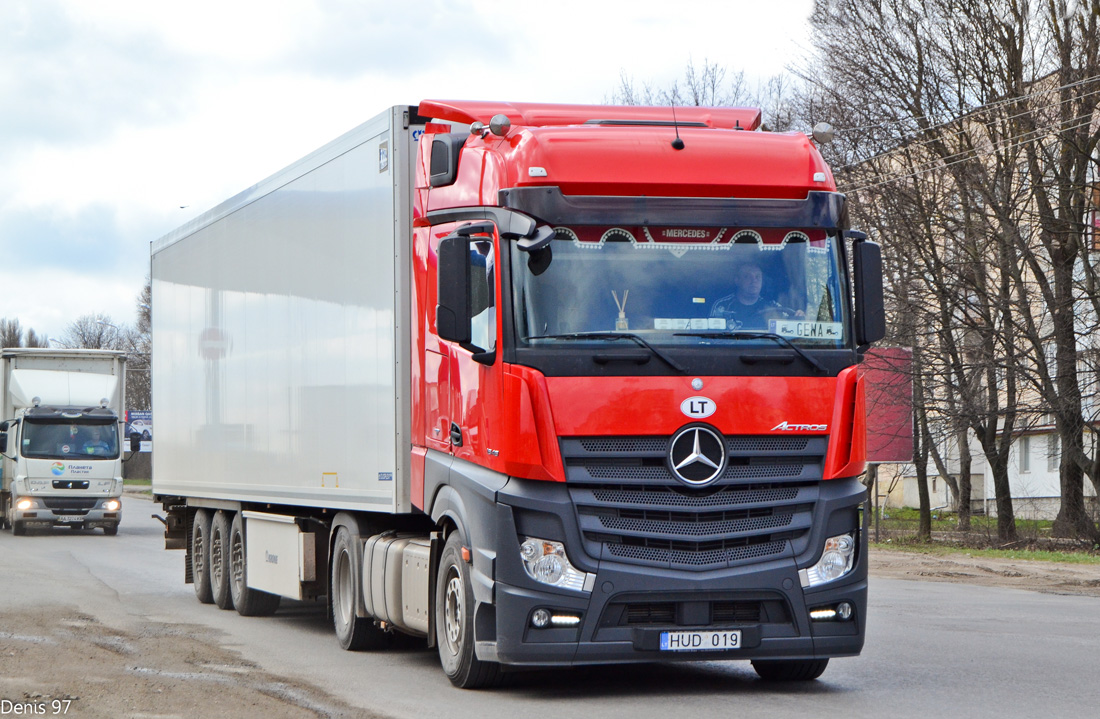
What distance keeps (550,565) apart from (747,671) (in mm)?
2631

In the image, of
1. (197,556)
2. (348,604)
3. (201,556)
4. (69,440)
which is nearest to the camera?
(348,604)

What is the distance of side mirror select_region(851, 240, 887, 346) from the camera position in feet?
30.6

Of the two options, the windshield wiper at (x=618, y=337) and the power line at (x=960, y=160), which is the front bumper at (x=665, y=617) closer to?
the windshield wiper at (x=618, y=337)

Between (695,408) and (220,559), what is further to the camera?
(220,559)

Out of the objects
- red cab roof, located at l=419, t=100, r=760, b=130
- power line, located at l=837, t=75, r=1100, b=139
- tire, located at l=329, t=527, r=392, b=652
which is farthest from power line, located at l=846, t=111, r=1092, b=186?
tire, located at l=329, t=527, r=392, b=652

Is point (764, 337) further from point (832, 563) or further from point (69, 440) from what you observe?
point (69, 440)

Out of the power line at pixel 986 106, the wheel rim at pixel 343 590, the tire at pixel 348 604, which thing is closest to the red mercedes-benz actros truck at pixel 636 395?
the tire at pixel 348 604

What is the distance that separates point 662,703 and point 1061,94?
23286mm

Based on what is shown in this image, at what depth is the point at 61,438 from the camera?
110 feet

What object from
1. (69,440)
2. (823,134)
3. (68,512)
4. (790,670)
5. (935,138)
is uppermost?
(935,138)

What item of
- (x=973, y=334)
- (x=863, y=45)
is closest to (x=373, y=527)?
(x=973, y=334)

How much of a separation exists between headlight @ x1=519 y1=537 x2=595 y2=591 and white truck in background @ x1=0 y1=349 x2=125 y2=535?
26499 millimetres

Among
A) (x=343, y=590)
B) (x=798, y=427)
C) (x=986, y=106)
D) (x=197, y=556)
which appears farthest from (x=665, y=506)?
(x=986, y=106)

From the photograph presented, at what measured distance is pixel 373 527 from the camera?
11.7 metres
